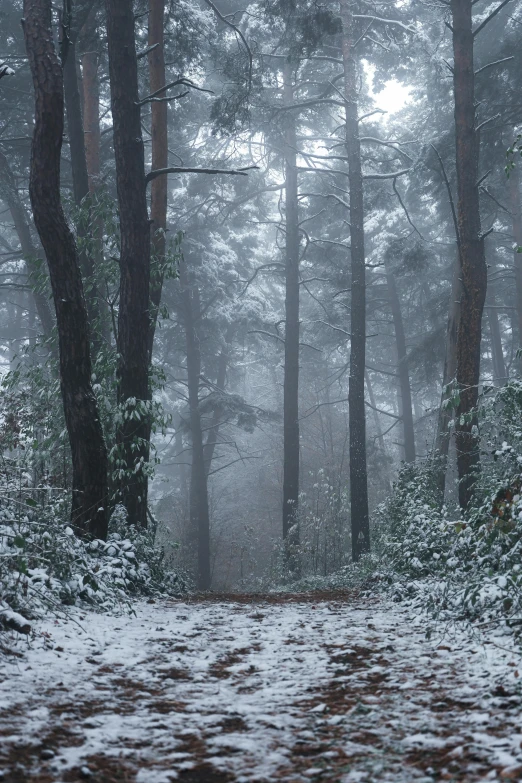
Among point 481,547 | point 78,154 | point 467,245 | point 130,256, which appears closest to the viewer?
point 481,547

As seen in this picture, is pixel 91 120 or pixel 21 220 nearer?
pixel 91 120

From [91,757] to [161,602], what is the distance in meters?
4.75

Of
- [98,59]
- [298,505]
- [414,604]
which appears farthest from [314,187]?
[414,604]

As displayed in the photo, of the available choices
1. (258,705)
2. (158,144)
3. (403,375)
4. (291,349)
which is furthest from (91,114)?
(403,375)

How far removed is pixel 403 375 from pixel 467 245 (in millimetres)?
15708

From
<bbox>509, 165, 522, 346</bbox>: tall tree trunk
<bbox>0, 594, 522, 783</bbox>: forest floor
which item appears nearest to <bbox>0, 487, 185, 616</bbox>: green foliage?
<bbox>0, 594, 522, 783</bbox>: forest floor

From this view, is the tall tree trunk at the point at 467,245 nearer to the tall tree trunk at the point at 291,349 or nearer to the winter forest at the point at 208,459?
the winter forest at the point at 208,459

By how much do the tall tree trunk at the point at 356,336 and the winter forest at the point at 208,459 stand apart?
0.06 metres

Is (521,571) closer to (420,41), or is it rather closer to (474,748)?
(474,748)

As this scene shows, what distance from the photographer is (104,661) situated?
156 inches

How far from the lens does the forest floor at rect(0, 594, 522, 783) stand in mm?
2361

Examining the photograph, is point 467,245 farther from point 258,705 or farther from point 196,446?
point 196,446

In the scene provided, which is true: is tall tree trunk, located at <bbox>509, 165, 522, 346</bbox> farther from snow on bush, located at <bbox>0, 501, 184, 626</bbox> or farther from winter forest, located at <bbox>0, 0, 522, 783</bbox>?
snow on bush, located at <bbox>0, 501, 184, 626</bbox>

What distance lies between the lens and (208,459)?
24047mm
